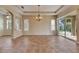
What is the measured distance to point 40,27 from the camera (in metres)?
16.4

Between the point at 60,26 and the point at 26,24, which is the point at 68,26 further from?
the point at 26,24

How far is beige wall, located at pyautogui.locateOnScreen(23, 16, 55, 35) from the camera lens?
646 inches

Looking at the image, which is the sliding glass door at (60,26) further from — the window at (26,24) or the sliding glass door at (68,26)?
the window at (26,24)

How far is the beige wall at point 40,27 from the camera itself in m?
16.4

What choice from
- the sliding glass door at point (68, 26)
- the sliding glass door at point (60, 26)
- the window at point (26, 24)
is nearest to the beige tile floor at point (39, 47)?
the sliding glass door at point (68, 26)

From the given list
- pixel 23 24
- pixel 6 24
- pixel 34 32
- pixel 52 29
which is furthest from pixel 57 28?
pixel 6 24

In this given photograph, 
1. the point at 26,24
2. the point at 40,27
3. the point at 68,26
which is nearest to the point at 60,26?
the point at 68,26

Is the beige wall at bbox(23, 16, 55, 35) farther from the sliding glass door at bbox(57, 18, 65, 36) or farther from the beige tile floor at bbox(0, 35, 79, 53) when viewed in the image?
the beige tile floor at bbox(0, 35, 79, 53)

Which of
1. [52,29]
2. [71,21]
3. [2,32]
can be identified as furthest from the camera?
[52,29]

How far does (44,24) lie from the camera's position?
1642 centimetres
